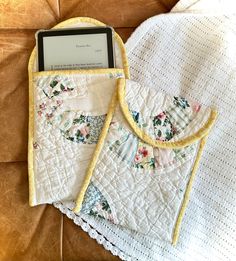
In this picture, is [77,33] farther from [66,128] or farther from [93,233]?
[93,233]

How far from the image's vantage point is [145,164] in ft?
2.84

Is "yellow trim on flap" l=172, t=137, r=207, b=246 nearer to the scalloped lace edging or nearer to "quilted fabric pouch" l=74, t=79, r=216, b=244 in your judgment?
"quilted fabric pouch" l=74, t=79, r=216, b=244

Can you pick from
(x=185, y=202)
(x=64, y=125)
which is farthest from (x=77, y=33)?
(x=185, y=202)

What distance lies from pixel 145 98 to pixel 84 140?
0.52ft

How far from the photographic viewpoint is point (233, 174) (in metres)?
0.87

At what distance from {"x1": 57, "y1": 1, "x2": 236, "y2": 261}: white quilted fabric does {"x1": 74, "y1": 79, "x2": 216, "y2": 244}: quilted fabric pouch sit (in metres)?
0.03

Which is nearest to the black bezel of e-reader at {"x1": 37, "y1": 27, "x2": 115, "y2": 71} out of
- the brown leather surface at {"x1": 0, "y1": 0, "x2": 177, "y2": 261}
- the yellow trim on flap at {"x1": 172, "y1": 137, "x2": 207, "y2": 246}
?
the brown leather surface at {"x1": 0, "y1": 0, "x2": 177, "y2": 261}

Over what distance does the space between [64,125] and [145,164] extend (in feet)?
0.63

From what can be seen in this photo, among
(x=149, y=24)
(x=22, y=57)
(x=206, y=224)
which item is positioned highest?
(x=149, y=24)

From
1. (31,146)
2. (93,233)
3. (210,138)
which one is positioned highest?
(210,138)

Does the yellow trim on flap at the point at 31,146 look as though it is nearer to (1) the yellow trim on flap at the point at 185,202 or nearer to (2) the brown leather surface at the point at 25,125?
(2) the brown leather surface at the point at 25,125

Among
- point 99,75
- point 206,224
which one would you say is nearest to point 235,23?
point 99,75

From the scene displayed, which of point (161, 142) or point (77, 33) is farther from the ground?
point (77, 33)

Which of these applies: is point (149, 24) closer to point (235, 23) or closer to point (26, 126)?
point (235, 23)
